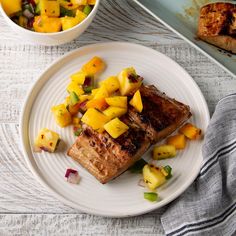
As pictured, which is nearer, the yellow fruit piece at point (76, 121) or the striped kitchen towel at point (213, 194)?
the striped kitchen towel at point (213, 194)

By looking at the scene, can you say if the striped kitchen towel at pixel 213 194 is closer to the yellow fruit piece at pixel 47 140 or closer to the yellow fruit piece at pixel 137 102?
the yellow fruit piece at pixel 137 102

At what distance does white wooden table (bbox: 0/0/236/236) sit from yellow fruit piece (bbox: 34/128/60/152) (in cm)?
14

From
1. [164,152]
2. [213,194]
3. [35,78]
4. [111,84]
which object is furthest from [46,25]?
[213,194]

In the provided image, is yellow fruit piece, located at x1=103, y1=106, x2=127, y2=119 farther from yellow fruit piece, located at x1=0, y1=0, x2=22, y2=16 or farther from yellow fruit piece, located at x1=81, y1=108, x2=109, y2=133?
yellow fruit piece, located at x1=0, y1=0, x2=22, y2=16

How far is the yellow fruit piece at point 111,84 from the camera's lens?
310 centimetres

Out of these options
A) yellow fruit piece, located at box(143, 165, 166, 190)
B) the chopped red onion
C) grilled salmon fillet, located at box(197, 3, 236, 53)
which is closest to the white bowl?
grilled salmon fillet, located at box(197, 3, 236, 53)

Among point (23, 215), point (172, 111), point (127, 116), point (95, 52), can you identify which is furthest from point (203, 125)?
point (23, 215)

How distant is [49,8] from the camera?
327 centimetres

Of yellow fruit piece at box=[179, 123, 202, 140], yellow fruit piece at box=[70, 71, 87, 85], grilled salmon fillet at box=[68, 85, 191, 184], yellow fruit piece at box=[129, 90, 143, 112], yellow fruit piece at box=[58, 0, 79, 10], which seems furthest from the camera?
yellow fruit piece at box=[58, 0, 79, 10]

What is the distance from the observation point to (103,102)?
9.97 ft

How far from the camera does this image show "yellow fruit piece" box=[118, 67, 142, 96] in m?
3.07

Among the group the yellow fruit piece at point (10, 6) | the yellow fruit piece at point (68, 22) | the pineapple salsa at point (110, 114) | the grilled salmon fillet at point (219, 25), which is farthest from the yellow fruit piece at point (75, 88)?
the grilled salmon fillet at point (219, 25)

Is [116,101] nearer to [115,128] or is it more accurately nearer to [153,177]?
[115,128]

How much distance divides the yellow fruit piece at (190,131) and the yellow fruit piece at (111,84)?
41cm
